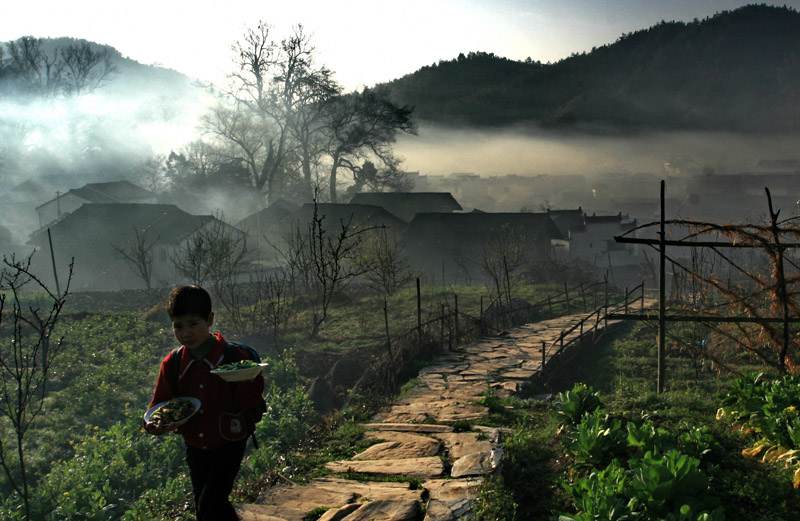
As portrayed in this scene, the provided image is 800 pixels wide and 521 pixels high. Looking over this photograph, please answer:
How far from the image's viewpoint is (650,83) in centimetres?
7788

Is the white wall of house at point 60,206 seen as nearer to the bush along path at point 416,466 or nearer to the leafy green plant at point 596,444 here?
the bush along path at point 416,466

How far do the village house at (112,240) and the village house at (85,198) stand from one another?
386 inches

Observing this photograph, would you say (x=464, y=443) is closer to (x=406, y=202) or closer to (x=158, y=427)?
(x=158, y=427)

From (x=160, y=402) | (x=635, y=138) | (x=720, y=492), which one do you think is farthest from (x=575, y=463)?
(x=635, y=138)

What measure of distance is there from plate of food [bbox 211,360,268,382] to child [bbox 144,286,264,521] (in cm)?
15

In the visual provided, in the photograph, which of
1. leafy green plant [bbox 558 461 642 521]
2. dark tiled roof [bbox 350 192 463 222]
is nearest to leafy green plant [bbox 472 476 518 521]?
leafy green plant [bbox 558 461 642 521]

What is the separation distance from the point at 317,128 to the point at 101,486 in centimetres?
4250

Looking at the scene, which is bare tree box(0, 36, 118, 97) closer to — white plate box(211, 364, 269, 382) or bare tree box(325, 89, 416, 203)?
bare tree box(325, 89, 416, 203)

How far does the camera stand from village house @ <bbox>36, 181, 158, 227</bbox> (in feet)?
170

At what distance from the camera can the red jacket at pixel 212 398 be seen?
136 inches

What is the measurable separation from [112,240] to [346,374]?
113ft

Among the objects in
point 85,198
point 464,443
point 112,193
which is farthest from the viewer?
point 112,193

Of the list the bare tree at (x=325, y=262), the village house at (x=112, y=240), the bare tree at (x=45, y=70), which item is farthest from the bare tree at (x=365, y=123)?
the bare tree at (x=45, y=70)

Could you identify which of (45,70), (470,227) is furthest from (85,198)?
(470,227)
